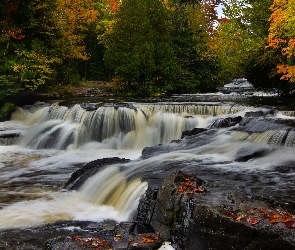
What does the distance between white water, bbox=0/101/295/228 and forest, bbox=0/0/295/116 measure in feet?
10.1

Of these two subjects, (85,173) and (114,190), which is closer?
(114,190)

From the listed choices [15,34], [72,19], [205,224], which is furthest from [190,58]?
[205,224]

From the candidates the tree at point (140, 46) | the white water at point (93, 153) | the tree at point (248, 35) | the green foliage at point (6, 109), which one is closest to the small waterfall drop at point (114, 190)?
the white water at point (93, 153)

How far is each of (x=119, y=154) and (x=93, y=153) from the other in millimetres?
1004

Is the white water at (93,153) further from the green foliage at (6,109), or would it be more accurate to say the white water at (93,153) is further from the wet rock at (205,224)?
the wet rock at (205,224)

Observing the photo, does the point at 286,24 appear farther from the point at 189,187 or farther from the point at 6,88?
the point at 6,88

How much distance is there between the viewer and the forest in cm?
1883

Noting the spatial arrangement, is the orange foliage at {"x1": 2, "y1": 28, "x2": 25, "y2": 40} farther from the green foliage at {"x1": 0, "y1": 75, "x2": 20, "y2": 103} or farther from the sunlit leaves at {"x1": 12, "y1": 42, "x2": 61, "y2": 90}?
the green foliage at {"x1": 0, "y1": 75, "x2": 20, "y2": 103}

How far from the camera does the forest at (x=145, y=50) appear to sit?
18.8 metres

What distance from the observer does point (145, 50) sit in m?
22.5

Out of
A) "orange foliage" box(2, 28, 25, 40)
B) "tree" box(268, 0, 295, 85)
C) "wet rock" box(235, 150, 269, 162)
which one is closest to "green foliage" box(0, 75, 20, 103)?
"orange foliage" box(2, 28, 25, 40)

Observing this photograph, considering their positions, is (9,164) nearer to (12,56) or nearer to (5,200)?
(5,200)

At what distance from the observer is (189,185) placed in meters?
6.23

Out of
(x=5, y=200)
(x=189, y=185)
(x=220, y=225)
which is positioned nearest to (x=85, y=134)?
(x=5, y=200)
